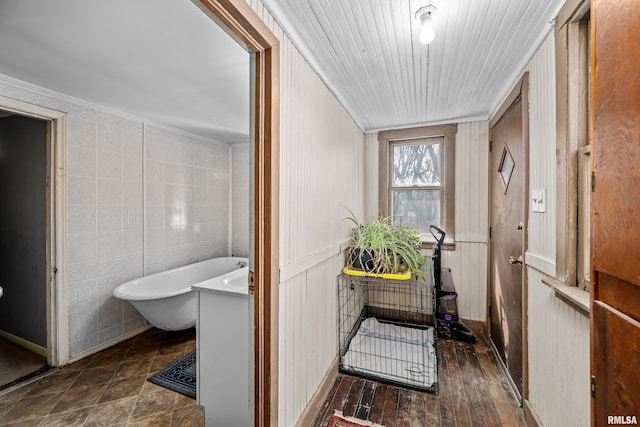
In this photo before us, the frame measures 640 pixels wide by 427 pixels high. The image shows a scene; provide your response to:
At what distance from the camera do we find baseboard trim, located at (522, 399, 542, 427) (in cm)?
153

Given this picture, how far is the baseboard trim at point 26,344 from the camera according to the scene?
248 centimetres

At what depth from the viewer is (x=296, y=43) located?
1.51m

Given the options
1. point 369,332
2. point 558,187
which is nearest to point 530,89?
point 558,187

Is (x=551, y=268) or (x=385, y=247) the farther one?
(x=385, y=247)

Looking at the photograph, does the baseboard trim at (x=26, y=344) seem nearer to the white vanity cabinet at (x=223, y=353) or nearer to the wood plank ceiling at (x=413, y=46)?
the white vanity cabinet at (x=223, y=353)

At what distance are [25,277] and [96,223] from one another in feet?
2.92

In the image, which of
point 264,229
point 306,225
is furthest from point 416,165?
point 264,229

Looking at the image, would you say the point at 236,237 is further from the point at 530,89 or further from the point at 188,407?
the point at 530,89

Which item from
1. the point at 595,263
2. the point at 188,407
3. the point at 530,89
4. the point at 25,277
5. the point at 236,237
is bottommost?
the point at 188,407

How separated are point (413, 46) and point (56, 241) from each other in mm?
3152

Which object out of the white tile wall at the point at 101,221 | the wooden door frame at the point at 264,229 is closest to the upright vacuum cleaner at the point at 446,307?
the wooden door frame at the point at 264,229

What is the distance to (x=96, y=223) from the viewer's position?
2.57 m

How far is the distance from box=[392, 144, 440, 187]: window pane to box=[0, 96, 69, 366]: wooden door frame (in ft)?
10.7

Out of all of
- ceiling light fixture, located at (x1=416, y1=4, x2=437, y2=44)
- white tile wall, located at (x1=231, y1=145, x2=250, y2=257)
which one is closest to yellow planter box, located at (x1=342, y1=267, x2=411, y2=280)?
ceiling light fixture, located at (x1=416, y1=4, x2=437, y2=44)
